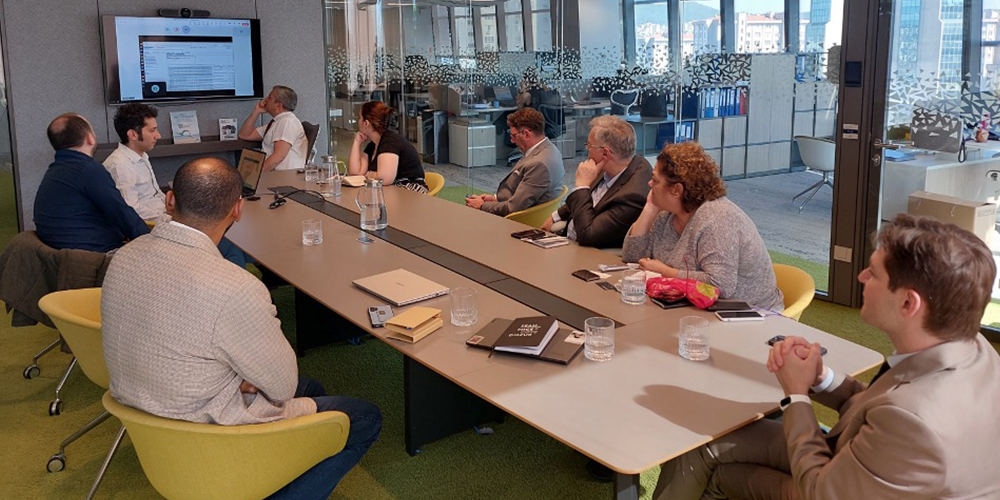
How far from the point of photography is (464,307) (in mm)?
2982

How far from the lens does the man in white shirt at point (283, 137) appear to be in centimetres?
682

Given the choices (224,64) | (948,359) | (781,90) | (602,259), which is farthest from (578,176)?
(224,64)

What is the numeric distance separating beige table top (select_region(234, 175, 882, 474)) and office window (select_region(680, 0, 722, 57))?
10.6ft

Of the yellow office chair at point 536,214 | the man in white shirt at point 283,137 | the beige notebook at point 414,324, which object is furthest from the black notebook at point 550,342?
the man in white shirt at point 283,137

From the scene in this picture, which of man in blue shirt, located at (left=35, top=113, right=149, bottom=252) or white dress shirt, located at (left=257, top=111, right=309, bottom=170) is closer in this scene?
man in blue shirt, located at (left=35, top=113, right=149, bottom=252)

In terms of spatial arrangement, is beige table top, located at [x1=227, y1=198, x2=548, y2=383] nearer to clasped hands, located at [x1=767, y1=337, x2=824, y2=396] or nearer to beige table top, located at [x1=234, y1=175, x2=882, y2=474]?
beige table top, located at [x1=234, y1=175, x2=882, y2=474]

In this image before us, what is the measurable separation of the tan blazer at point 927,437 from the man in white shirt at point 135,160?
4.36m

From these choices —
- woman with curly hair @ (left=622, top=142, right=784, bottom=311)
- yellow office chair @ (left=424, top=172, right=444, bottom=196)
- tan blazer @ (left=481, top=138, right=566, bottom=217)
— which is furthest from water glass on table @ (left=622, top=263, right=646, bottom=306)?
yellow office chair @ (left=424, top=172, right=444, bottom=196)

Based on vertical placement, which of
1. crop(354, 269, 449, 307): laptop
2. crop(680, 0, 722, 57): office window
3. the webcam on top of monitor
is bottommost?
crop(354, 269, 449, 307): laptop

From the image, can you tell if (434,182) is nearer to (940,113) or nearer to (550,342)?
(940,113)

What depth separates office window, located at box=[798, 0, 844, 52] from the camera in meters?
5.18

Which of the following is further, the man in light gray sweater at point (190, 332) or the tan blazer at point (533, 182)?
the tan blazer at point (533, 182)

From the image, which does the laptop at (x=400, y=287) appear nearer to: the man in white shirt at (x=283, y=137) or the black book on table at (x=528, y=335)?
the black book on table at (x=528, y=335)

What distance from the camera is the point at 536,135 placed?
555 cm
